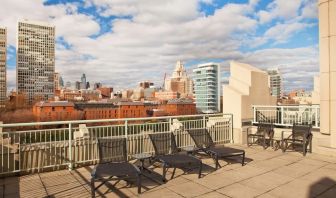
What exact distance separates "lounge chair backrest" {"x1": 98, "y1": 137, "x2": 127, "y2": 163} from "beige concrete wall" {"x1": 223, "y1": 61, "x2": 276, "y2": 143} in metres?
5.97

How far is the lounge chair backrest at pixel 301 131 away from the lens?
8.75 metres

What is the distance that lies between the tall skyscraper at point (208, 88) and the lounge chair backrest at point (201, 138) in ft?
546

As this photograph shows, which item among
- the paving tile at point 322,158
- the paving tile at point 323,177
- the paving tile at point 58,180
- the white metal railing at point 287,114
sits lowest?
the paving tile at point 58,180

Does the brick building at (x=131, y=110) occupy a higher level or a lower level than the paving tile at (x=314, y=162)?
lower

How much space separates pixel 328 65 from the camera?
8625 mm

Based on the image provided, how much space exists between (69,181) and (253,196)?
3970mm

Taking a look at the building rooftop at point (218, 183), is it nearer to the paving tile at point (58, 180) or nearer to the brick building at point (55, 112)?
the paving tile at point (58, 180)

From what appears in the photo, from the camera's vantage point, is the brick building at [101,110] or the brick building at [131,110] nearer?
the brick building at [101,110]

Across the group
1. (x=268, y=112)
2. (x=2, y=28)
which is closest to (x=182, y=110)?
(x=268, y=112)

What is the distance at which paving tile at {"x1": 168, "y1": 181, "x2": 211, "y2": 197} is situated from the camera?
5.18 meters

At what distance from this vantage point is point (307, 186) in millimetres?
5574

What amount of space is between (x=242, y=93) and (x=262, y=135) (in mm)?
2171

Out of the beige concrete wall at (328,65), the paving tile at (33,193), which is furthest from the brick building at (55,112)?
the beige concrete wall at (328,65)

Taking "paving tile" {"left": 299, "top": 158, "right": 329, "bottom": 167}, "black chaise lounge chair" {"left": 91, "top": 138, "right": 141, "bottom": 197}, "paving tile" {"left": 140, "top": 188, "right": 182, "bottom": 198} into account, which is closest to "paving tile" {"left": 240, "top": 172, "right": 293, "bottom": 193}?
"paving tile" {"left": 140, "top": 188, "right": 182, "bottom": 198}
